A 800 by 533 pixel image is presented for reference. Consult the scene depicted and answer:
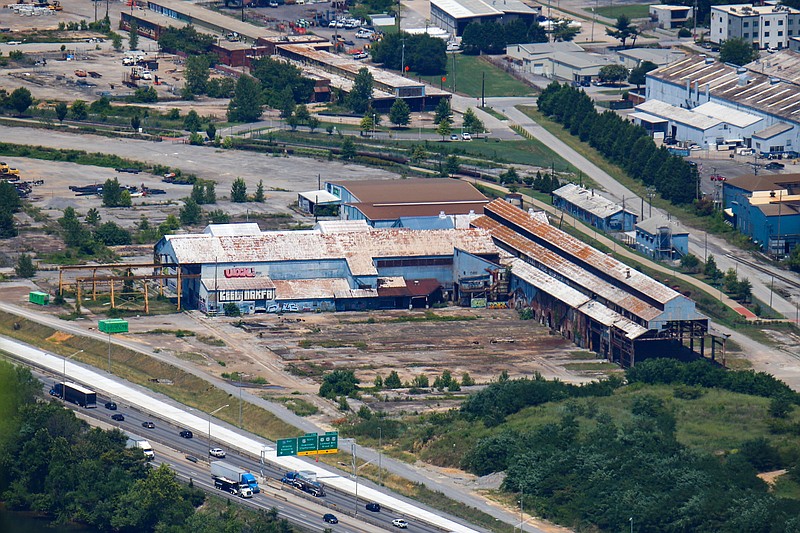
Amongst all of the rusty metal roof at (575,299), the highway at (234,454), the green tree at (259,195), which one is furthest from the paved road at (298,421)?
the green tree at (259,195)

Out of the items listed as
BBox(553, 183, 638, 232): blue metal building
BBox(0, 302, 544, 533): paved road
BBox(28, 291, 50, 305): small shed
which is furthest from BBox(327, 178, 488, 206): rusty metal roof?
BBox(0, 302, 544, 533): paved road

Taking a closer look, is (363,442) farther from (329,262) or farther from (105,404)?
(329,262)

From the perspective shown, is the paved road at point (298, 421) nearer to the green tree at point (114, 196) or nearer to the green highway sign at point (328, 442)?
the green highway sign at point (328, 442)

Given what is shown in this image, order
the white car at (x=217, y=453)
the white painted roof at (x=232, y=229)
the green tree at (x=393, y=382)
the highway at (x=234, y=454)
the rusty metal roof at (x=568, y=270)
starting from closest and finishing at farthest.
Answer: the highway at (x=234, y=454)
the white car at (x=217, y=453)
the green tree at (x=393, y=382)
the rusty metal roof at (x=568, y=270)
the white painted roof at (x=232, y=229)

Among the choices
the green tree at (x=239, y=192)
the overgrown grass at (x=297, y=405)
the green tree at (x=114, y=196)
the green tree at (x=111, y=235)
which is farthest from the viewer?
the green tree at (x=239, y=192)

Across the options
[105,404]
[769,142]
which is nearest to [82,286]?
[105,404]

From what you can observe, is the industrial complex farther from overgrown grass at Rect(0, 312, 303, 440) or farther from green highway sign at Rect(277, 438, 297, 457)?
green highway sign at Rect(277, 438, 297, 457)
